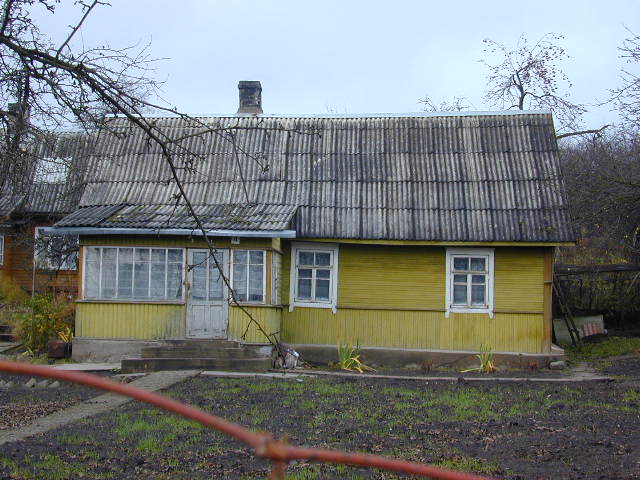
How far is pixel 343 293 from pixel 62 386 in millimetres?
6419

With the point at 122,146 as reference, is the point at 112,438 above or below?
below

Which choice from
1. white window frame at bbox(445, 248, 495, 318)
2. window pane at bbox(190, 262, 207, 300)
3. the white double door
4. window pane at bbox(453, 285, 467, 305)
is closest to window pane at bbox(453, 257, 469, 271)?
white window frame at bbox(445, 248, 495, 318)

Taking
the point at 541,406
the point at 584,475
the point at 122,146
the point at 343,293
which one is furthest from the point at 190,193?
the point at 584,475

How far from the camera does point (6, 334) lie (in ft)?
65.8

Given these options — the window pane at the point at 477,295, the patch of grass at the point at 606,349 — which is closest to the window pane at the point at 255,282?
the window pane at the point at 477,295

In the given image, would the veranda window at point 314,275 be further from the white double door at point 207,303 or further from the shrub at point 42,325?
the shrub at point 42,325

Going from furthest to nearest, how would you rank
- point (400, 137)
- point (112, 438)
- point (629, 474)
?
1. point (400, 137)
2. point (112, 438)
3. point (629, 474)

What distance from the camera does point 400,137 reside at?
65.5 feet

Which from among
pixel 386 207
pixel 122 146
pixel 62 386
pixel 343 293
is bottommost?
pixel 62 386

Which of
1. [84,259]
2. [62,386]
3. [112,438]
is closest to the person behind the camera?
[112,438]

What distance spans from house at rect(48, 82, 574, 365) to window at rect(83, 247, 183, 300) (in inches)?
1.2

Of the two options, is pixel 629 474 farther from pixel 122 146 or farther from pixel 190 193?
pixel 122 146

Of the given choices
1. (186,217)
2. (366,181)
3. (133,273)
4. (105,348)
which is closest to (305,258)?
(366,181)

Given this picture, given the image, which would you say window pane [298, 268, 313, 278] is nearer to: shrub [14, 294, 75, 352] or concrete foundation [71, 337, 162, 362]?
concrete foundation [71, 337, 162, 362]
